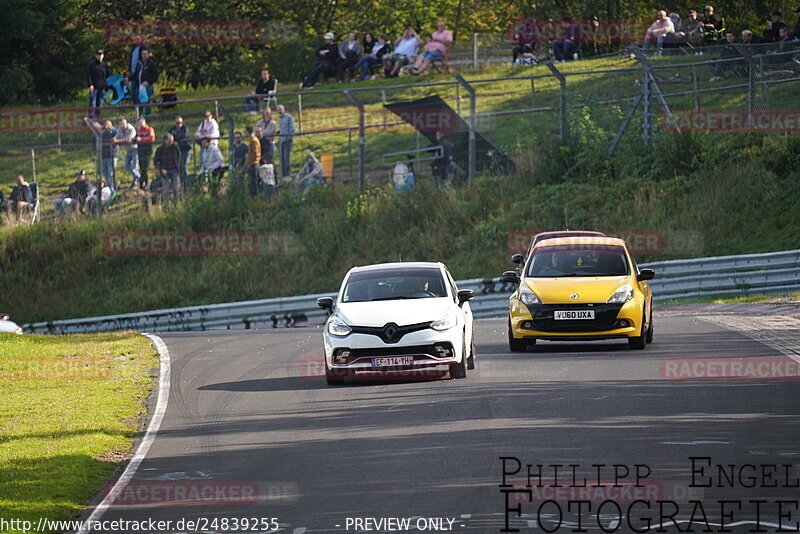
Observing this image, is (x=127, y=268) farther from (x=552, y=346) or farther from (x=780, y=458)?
(x=780, y=458)

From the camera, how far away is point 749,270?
29578mm

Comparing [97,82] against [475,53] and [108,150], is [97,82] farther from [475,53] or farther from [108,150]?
[475,53]

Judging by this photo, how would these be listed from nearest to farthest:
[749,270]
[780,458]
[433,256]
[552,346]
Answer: [780,458]
[552,346]
[749,270]
[433,256]

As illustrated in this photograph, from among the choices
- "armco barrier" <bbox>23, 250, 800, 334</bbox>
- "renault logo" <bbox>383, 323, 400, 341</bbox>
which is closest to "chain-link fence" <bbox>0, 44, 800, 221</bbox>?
"armco barrier" <bbox>23, 250, 800, 334</bbox>

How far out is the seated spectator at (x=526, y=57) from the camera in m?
48.5

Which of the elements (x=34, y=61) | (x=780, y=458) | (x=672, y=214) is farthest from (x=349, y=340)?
(x=34, y=61)

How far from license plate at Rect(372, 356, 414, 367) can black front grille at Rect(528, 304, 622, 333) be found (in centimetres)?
345

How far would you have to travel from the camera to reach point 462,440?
12312 millimetres

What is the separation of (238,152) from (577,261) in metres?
18.5

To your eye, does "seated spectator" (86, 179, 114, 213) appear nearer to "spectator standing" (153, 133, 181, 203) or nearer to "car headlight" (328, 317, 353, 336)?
"spectator standing" (153, 133, 181, 203)

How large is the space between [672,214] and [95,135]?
635 inches
